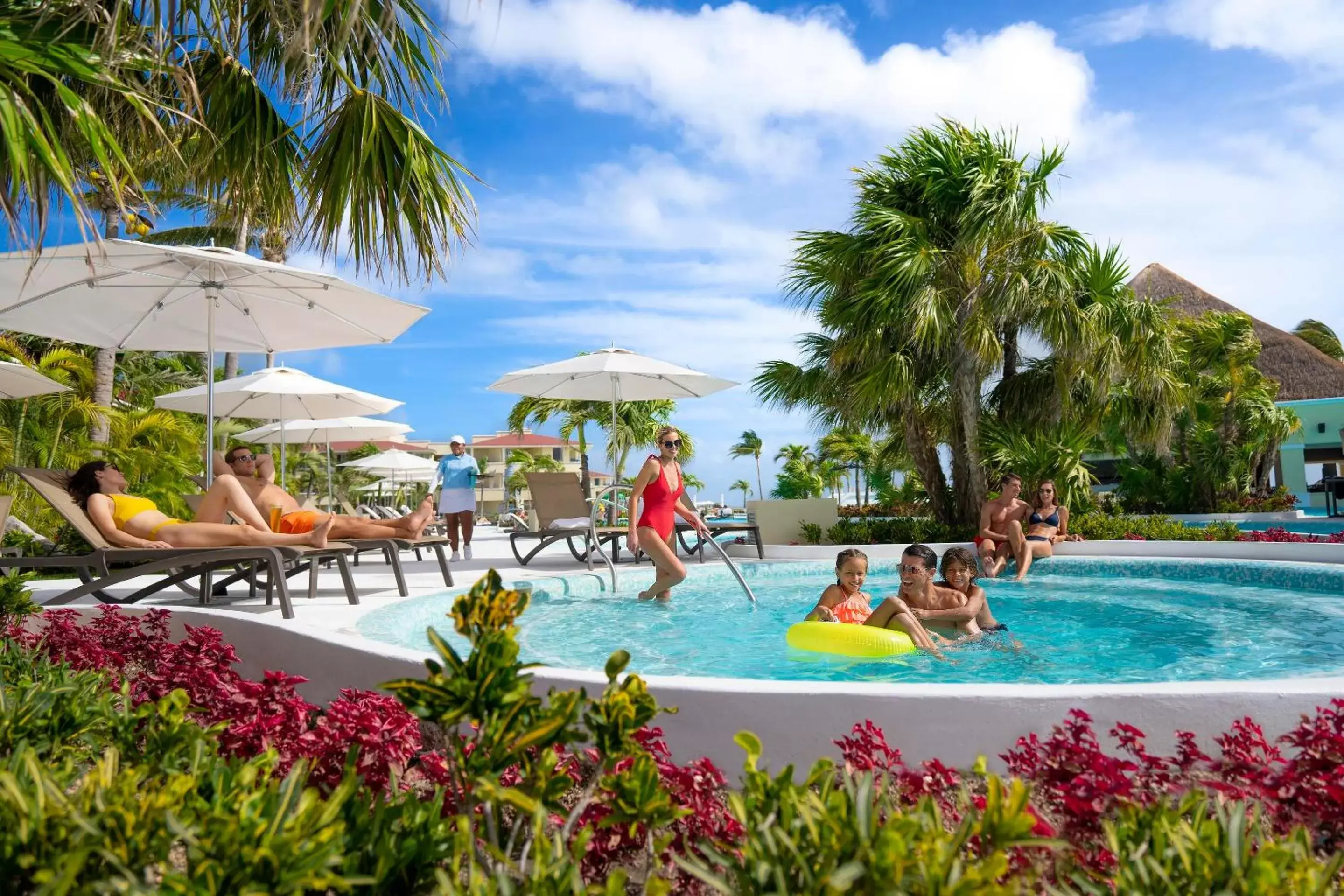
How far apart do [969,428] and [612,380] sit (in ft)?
18.9

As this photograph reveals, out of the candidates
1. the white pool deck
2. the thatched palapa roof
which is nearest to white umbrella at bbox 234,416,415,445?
the white pool deck

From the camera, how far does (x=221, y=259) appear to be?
6.58m

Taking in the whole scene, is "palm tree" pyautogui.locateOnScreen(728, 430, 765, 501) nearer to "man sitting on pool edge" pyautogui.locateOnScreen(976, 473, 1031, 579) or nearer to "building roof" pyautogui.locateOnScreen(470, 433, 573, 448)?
"building roof" pyautogui.locateOnScreen(470, 433, 573, 448)

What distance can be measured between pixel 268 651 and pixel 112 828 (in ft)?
12.2

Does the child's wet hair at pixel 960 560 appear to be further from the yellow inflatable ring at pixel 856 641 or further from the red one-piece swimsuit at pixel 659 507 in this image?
the red one-piece swimsuit at pixel 659 507

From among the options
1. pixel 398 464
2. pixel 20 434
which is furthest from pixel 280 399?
pixel 398 464

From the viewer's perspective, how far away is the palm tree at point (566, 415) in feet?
97.5

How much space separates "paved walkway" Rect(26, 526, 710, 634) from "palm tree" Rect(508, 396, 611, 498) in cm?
1688

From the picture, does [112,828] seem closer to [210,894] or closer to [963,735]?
[210,894]

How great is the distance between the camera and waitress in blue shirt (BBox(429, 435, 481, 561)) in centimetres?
1227

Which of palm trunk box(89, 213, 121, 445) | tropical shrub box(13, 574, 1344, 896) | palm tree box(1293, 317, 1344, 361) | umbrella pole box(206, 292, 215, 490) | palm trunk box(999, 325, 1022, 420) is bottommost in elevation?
tropical shrub box(13, 574, 1344, 896)

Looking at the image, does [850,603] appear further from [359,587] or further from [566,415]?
[566,415]

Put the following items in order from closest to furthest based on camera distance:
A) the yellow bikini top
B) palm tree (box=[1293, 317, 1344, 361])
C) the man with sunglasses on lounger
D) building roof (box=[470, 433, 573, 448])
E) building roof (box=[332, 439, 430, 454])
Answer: the yellow bikini top
the man with sunglasses on lounger
palm tree (box=[1293, 317, 1344, 361])
building roof (box=[332, 439, 430, 454])
building roof (box=[470, 433, 573, 448])

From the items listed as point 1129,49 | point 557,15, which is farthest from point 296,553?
point 1129,49
